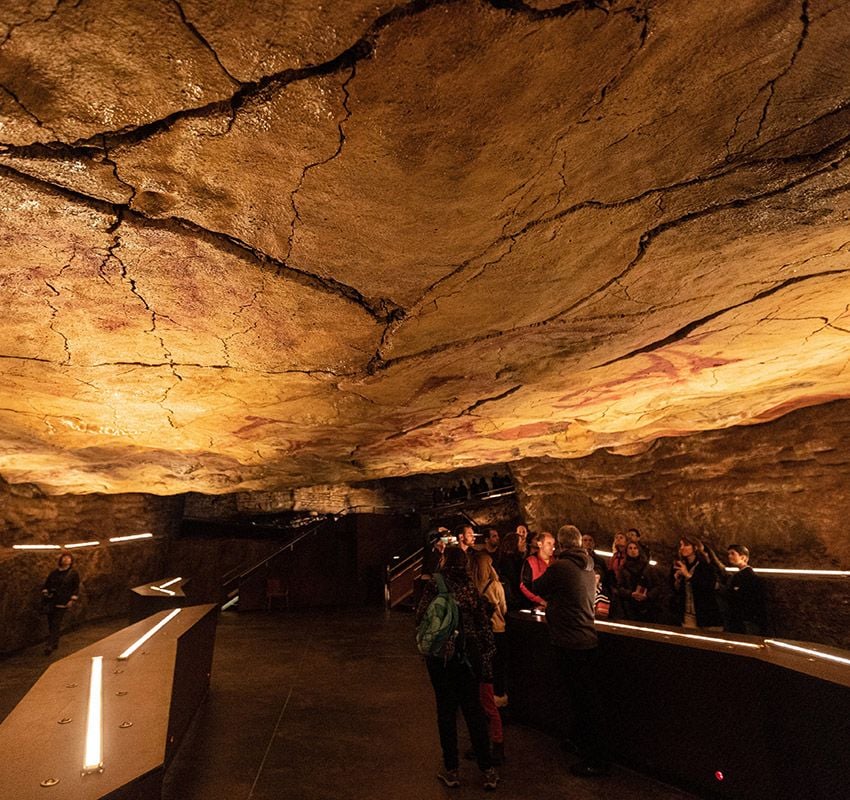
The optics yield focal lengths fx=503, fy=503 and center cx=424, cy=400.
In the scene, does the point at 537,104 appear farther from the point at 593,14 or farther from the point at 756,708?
the point at 756,708

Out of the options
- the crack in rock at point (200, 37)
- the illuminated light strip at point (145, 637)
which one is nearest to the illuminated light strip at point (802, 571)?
the illuminated light strip at point (145, 637)

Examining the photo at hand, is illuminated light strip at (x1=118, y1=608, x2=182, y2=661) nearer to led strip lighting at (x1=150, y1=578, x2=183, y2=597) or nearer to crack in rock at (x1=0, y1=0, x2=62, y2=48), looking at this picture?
led strip lighting at (x1=150, y1=578, x2=183, y2=597)

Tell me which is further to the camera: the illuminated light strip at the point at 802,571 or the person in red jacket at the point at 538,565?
the illuminated light strip at the point at 802,571

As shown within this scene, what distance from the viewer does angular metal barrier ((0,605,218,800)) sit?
150cm

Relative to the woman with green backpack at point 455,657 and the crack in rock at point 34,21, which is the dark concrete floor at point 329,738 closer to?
the woman with green backpack at point 455,657

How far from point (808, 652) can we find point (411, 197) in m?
2.77

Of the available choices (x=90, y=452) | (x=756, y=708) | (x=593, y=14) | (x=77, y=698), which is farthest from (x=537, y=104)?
(x=90, y=452)

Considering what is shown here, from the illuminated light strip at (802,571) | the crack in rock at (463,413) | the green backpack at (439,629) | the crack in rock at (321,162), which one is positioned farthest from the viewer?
the illuminated light strip at (802,571)

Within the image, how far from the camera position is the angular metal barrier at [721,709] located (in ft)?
6.86

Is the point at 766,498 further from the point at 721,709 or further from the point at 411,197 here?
the point at 411,197

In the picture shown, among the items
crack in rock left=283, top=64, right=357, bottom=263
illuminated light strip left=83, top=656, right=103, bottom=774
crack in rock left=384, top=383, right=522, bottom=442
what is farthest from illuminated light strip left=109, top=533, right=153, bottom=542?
crack in rock left=283, top=64, right=357, bottom=263

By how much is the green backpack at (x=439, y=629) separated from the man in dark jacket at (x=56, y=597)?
578 centimetres

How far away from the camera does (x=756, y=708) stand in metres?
2.37

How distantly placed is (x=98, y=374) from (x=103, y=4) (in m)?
2.64
